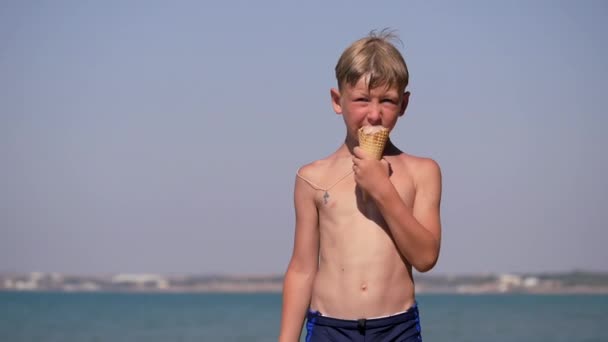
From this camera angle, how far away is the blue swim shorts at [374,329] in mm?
4512

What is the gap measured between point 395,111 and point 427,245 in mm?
535

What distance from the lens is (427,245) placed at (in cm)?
446

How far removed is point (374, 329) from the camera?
4516 millimetres

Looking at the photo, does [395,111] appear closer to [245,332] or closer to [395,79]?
[395,79]

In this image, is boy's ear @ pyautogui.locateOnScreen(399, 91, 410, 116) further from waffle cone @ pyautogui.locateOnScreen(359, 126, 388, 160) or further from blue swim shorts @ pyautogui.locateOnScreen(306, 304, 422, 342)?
blue swim shorts @ pyautogui.locateOnScreen(306, 304, 422, 342)

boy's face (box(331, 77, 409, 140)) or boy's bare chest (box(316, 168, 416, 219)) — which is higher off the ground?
boy's face (box(331, 77, 409, 140))

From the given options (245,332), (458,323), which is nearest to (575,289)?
(458,323)

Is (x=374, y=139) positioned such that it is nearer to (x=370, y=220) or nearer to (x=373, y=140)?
(x=373, y=140)

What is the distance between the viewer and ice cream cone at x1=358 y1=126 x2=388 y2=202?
4484mm

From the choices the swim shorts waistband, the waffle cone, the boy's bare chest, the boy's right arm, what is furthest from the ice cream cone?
the swim shorts waistband

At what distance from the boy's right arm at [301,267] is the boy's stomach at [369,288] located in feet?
0.58

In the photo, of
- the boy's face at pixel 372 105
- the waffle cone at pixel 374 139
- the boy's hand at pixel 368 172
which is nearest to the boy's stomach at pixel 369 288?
the boy's hand at pixel 368 172

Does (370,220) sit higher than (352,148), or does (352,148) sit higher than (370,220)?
(352,148)

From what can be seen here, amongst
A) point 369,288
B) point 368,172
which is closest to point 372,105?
point 368,172
